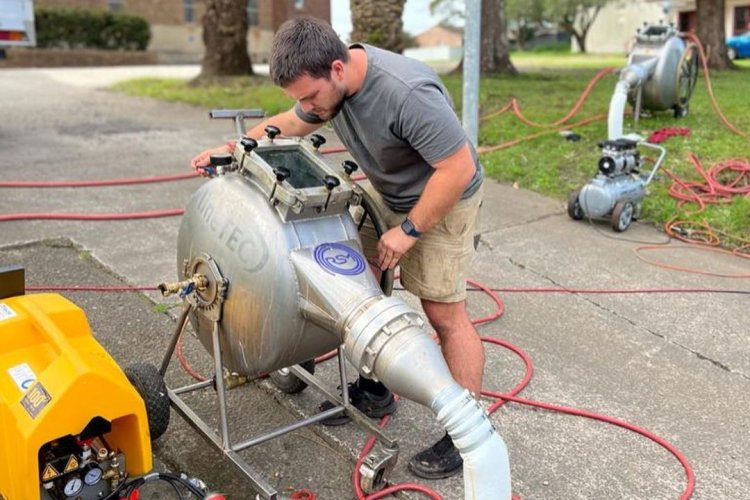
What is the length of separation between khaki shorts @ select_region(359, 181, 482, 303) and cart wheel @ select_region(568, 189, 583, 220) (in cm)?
312

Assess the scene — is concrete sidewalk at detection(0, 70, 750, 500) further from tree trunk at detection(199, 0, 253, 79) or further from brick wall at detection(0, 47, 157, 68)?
brick wall at detection(0, 47, 157, 68)

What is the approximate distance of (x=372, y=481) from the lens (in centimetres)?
238

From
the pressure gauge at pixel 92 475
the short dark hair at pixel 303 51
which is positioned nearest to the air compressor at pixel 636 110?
the short dark hair at pixel 303 51

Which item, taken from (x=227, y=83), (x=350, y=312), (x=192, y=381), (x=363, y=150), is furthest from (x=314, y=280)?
(x=227, y=83)

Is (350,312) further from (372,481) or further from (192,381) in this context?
(192,381)

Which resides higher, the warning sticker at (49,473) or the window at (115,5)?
the window at (115,5)

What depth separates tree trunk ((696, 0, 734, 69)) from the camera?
1476 centimetres

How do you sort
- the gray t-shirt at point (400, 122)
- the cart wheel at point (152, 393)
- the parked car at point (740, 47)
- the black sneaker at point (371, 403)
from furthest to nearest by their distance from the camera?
the parked car at point (740, 47) < the black sneaker at point (371, 403) < the cart wheel at point (152, 393) < the gray t-shirt at point (400, 122)

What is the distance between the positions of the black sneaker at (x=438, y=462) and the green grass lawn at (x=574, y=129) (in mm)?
3579

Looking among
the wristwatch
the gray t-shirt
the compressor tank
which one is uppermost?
the gray t-shirt

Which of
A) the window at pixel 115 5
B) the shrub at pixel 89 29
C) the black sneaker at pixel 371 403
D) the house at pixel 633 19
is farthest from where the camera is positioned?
the house at pixel 633 19

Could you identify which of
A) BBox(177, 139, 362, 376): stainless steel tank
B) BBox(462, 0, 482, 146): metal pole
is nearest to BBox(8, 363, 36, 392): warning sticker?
BBox(177, 139, 362, 376): stainless steel tank

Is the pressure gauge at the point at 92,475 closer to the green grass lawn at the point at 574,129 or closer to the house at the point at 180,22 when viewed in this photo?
the green grass lawn at the point at 574,129

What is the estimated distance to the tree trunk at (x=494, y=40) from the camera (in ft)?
43.1
